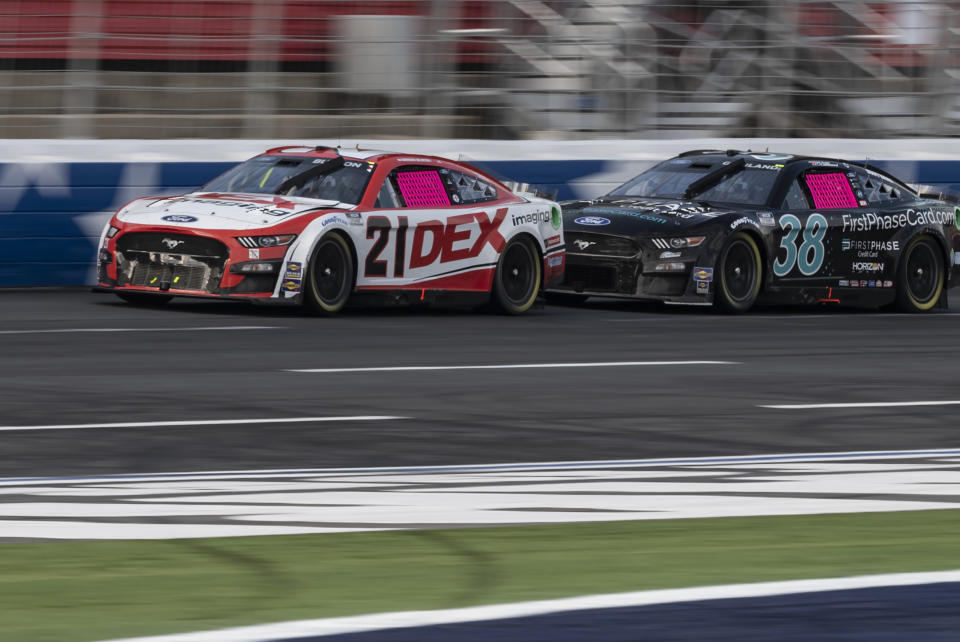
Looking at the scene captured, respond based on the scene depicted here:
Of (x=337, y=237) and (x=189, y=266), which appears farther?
(x=337, y=237)

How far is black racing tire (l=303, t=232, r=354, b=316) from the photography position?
13648mm

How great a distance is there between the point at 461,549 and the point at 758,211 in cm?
1052

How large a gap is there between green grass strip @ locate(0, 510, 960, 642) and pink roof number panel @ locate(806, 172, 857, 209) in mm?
10276

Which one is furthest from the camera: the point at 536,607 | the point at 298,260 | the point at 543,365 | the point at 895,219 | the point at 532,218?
the point at 895,219

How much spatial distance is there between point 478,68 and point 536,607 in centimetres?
1398

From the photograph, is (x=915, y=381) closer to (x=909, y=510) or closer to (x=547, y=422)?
Answer: (x=547, y=422)

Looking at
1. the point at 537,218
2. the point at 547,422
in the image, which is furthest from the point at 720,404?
the point at 537,218

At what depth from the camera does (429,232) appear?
14.6 meters

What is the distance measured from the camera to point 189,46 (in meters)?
17.1

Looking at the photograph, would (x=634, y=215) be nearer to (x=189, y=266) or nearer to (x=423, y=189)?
(x=423, y=189)

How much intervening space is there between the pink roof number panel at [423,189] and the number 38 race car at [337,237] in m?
0.01

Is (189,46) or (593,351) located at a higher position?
(189,46)

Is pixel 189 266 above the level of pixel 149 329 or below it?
above

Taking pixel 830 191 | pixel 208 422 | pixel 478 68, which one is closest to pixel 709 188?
pixel 830 191
